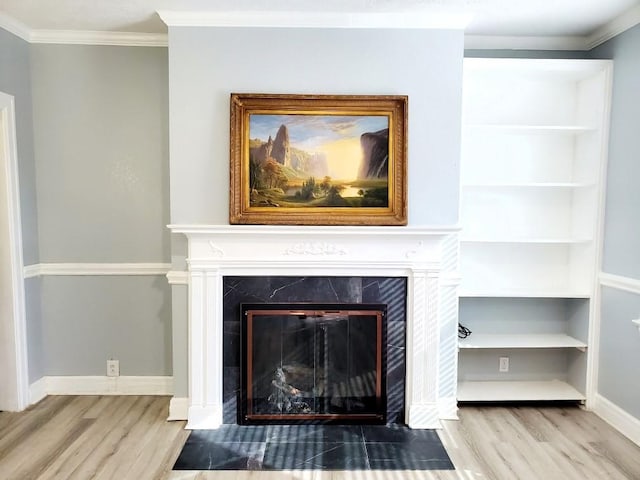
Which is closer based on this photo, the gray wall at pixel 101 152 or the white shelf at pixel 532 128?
the white shelf at pixel 532 128

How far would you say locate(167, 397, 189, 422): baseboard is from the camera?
277 centimetres

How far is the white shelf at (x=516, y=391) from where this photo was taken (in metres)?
2.99

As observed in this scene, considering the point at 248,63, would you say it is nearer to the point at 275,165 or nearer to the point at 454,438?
the point at 275,165

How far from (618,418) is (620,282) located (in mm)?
858

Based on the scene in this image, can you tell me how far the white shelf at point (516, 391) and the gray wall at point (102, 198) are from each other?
217 cm

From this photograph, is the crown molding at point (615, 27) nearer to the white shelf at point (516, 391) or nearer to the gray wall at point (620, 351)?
the gray wall at point (620, 351)

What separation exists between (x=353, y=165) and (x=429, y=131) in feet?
1.69

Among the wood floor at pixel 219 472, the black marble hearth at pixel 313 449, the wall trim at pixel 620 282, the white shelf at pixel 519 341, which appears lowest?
the wood floor at pixel 219 472

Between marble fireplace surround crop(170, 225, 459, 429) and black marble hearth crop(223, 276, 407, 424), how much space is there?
0.04m

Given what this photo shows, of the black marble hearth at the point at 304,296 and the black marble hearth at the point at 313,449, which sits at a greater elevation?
the black marble hearth at the point at 304,296

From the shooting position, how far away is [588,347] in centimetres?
297

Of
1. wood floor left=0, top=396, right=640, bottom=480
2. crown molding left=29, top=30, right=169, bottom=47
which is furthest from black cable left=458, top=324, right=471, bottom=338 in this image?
crown molding left=29, top=30, right=169, bottom=47

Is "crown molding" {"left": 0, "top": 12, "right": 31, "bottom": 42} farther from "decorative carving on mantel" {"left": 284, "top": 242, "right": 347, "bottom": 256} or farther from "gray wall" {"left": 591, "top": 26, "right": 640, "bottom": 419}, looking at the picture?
"gray wall" {"left": 591, "top": 26, "right": 640, "bottom": 419}

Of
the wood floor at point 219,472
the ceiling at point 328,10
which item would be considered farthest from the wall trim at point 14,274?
the ceiling at point 328,10
